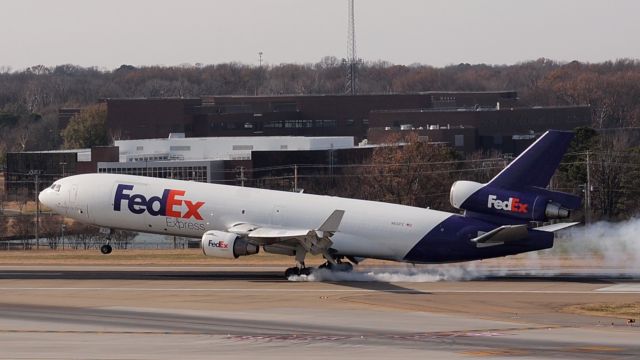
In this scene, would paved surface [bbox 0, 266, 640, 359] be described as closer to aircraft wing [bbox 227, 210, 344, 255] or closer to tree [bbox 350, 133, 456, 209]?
aircraft wing [bbox 227, 210, 344, 255]

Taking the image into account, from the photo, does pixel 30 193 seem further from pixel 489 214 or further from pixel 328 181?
pixel 489 214

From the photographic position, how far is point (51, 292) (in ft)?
→ 207

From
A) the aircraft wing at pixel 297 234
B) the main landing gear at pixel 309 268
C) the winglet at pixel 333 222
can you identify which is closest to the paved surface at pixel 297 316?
the main landing gear at pixel 309 268

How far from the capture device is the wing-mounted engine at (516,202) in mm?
66312

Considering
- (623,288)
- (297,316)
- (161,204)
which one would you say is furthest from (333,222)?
(623,288)

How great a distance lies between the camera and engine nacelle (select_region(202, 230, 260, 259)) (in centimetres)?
6781

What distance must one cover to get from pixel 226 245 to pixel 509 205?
15306 millimetres

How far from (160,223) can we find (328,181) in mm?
75015

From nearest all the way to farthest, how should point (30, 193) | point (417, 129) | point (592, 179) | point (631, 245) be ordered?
point (631, 245)
point (592, 179)
point (30, 193)
point (417, 129)

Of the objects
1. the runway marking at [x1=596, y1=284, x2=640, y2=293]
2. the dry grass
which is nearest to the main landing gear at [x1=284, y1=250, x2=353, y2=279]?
the runway marking at [x1=596, y1=284, x2=640, y2=293]

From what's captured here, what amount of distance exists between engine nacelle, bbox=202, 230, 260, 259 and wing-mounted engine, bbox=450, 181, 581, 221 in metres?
11.6

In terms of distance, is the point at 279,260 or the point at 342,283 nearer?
the point at 342,283

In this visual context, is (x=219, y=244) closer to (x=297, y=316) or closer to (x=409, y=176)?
(x=297, y=316)

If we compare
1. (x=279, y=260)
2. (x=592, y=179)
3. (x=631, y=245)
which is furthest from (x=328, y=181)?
(x=631, y=245)
